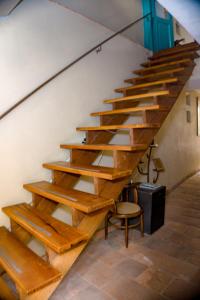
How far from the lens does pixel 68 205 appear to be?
168cm

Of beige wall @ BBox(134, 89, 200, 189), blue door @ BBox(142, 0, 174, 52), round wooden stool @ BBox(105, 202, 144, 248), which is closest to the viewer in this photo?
round wooden stool @ BBox(105, 202, 144, 248)

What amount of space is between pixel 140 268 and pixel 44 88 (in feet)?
6.39

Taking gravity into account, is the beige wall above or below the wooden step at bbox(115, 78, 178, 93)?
below

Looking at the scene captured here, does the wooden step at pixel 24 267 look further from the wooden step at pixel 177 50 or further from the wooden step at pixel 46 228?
the wooden step at pixel 177 50

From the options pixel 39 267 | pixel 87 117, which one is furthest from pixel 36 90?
pixel 39 267

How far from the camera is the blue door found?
381 cm

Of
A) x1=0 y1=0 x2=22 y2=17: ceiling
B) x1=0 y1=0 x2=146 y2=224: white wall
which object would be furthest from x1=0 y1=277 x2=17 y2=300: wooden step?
x1=0 y1=0 x2=22 y2=17: ceiling

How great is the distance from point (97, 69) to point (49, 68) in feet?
2.42

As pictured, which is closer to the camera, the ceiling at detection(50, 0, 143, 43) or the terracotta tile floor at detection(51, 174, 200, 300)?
the terracotta tile floor at detection(51, 174, 200, 300)

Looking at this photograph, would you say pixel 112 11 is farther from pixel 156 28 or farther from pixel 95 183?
pixel 95 183

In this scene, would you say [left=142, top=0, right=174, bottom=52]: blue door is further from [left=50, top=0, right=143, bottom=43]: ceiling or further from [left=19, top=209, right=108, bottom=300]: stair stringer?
[left=19, top=209, right=108, bottom=300]: stair stringer

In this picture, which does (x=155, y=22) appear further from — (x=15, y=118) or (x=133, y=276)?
(x=133, y=276)

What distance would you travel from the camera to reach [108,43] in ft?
9.63

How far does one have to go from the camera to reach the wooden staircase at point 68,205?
1376 mm
